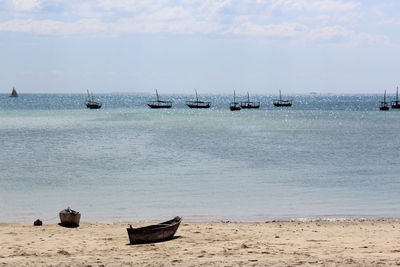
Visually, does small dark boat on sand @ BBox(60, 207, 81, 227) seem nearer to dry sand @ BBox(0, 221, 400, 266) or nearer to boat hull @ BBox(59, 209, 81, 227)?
boat hull @ BBox(59, 209, 81, 227)

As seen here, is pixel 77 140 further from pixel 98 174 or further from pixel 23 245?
pixel 23 245

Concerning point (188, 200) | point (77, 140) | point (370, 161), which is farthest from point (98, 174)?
point (77, 140)

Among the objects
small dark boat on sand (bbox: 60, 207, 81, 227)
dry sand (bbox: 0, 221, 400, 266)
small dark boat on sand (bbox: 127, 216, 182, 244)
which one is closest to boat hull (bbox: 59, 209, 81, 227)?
small dark boat on sand (bbox: 60, 207, 81, 227)

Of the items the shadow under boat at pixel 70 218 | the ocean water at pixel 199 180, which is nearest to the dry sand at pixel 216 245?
the shadow under boat at pixel 70 218

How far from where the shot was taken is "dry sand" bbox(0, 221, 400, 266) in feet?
51.0

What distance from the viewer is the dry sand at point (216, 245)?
15.5 m

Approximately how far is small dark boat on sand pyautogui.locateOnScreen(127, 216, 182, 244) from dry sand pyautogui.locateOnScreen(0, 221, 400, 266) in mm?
339

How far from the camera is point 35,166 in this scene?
139 feet

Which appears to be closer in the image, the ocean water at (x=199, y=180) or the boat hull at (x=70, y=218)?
the boat hull at (x=70, y=218)

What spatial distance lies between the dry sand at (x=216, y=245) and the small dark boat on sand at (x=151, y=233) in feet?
1.11

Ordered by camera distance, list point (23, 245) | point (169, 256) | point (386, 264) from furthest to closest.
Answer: point (23, 245), point (169, 256), point (386, 264)

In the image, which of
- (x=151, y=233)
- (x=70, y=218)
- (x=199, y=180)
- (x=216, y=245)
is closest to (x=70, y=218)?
(x=70, y=218)

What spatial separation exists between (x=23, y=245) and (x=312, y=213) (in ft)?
38.9

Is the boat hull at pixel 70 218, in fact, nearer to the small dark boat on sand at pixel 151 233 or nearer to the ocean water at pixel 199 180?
the ocean water at pixel 199 180
